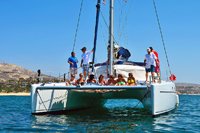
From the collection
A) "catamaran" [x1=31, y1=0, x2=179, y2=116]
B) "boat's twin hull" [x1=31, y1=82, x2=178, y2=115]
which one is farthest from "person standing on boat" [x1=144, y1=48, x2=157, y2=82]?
"boat's twin hull" [x1=31, y1=82, x2=178, y2=115]

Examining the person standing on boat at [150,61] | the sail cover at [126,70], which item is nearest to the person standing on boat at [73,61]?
the sail cover at [126,70]

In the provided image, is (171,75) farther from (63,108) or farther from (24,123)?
(24,123)

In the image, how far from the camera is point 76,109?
682 inches

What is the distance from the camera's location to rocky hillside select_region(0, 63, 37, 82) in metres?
168

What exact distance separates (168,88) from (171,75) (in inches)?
83.9

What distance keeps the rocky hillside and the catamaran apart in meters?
149

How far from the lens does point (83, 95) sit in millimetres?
17266

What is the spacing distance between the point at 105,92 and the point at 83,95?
5.49 ft

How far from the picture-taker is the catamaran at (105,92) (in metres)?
13.6

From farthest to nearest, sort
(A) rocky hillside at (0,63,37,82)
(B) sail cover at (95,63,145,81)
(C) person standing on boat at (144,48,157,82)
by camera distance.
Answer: (A) rocky hillside at (0,63,37,82), (B) sail cover at (95,63,145,81), (C) person standing on boat at (144,48,157,82)

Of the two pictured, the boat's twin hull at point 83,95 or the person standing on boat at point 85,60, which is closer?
the boat's twin hull at point 83,95

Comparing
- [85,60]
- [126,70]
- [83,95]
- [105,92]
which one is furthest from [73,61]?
[126,70]

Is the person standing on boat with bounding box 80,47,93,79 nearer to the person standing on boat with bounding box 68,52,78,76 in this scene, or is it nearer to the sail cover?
the person standing on boat with bounding box 68,52,78,76

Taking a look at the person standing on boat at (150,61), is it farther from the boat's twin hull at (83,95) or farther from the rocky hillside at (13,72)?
the rocky hillside at (13,72)
